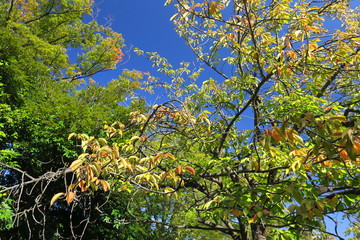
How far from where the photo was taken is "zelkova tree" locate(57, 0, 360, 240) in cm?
187

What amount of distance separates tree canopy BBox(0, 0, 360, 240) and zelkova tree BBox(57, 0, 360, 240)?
24mm

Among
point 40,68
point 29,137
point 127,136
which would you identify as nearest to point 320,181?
point 127,136

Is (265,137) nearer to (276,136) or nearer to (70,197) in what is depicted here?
(276,136)

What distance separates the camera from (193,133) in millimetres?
3016

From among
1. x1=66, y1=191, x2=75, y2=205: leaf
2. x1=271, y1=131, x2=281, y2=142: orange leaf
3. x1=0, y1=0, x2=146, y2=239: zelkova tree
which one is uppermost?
x1=0, y1=0, x2=146, y2=239: zelkova tree

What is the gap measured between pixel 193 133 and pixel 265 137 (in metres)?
1.39

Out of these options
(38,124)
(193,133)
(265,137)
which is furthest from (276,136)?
(38,124)

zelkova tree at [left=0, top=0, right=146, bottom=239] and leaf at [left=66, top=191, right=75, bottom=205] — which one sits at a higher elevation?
zelkova tree at [left=0, top=0, right=146, bottom=239]

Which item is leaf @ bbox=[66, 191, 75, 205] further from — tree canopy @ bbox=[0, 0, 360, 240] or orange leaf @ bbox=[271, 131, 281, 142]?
orange leaf @ bbox=[271, 131, 281, 142]

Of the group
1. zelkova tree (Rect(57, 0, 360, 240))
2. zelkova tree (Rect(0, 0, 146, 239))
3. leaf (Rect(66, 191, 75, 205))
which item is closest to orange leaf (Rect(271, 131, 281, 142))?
zelkova tree (Rect(57, 0, 360, 240))

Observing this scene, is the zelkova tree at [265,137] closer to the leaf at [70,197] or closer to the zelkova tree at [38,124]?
the leaf at [70,197]

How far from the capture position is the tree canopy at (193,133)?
6.86 ft

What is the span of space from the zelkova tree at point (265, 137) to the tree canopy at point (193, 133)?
24 millimetres

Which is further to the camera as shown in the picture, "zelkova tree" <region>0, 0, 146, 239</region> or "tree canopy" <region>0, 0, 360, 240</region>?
"zelkova tree" <region>0, 0, 146, 239</region>
